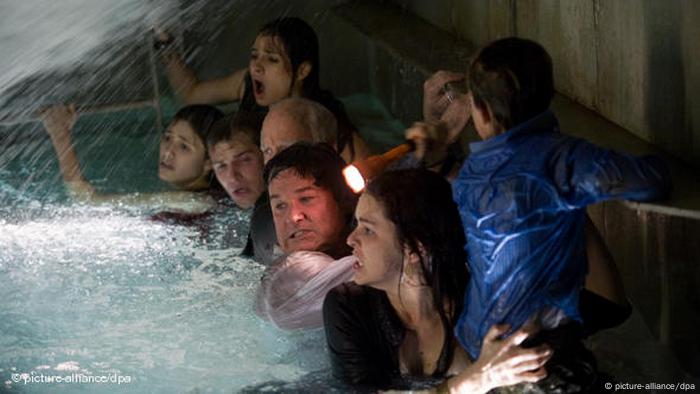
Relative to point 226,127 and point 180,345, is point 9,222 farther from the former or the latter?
point 180,345

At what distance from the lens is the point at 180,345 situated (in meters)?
5.84

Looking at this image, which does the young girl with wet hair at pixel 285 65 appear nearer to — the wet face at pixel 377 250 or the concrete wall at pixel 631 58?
the concrete wall at pixel 631 58

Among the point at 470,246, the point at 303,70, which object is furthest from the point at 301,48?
the point at 470,246

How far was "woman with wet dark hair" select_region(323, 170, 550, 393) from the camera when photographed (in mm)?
4574

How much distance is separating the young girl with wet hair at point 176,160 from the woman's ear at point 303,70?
22.5 inches

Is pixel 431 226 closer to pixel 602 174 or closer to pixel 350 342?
pixel 350 342

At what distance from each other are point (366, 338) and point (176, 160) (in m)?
3.59

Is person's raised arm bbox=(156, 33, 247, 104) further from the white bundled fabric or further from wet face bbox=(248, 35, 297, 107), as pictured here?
the white bundled fabric

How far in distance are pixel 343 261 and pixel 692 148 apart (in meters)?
1.54

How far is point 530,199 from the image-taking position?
13.5 feet

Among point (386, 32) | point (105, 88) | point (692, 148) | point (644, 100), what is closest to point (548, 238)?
point (692, 148)

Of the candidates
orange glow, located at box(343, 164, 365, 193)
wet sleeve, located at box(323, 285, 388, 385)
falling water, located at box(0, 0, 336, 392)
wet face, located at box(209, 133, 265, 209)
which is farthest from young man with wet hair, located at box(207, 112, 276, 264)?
wet sleeve, located at box(323, 285, 388, 385)

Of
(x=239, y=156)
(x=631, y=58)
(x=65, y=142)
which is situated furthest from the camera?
(x=65, y=142)

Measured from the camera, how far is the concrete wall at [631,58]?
5.27 metres
